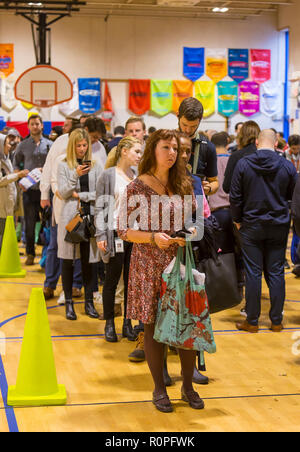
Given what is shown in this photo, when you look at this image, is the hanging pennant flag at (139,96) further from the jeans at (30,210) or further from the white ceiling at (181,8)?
the jeans at (30,210)

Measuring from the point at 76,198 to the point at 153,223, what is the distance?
2275 millimetres

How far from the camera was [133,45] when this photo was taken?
1742 centimetres

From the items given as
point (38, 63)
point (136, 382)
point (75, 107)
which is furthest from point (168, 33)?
point (136, 382)

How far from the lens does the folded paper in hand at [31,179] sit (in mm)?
7918

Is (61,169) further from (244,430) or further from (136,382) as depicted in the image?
(244,430)

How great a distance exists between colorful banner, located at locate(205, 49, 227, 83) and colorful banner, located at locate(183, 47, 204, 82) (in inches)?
6.6

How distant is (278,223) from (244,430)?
225 cm

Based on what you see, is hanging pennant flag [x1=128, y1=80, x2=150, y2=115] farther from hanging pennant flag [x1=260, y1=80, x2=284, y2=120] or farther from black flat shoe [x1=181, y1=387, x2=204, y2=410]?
black flat shoe [x1=181, y1=387, x2=204, y2=410]

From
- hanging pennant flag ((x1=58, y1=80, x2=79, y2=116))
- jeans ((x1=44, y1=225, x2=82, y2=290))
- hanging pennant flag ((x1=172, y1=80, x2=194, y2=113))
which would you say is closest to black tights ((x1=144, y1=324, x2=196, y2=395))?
jeans ((x1=44, y1=225, x2=82, y2=290))

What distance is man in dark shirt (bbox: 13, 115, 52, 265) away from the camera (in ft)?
27.2

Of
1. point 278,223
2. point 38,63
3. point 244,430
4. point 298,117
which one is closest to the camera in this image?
point 244,430

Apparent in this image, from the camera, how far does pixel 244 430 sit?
11.1ft

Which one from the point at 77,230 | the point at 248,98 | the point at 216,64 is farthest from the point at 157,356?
the point at 248,98

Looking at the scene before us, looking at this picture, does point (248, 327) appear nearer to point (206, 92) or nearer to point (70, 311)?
point (70, 311)
